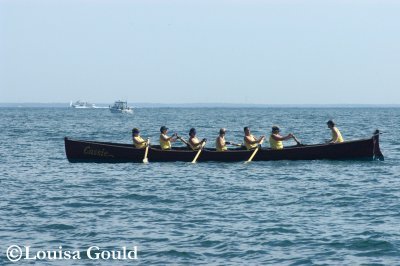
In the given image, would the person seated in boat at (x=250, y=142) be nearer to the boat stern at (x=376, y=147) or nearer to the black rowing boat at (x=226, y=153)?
the black rowing boat at (x=226, y=153)

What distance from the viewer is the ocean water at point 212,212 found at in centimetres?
1457

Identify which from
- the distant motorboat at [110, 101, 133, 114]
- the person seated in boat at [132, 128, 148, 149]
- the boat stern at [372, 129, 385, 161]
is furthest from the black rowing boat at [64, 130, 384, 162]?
the distant motorboat at [110, 101, 133, 114]

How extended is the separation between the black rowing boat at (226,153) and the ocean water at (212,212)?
37 cm

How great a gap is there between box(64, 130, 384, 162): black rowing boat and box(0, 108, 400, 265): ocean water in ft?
1.22

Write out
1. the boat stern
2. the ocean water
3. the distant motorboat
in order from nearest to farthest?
1. the ocean water
2. the boat stern
3. the distant motorboat

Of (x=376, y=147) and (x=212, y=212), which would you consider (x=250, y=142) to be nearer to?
(x=376, y=147)

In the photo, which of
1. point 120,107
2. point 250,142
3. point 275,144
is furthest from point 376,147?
point 120,107

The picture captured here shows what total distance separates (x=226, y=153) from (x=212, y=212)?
10854mm

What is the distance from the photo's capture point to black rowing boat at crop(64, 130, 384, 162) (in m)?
28.8

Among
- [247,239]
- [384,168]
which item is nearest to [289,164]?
[384,168]

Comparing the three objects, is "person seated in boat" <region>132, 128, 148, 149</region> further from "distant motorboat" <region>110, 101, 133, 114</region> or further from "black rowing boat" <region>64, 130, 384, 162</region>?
"distant motorboat" <region>110, 101, 133, 114</region>

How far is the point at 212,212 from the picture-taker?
18594mm

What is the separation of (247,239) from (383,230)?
3045mm

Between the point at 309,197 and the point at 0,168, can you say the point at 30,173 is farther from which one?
the point at 309,197
